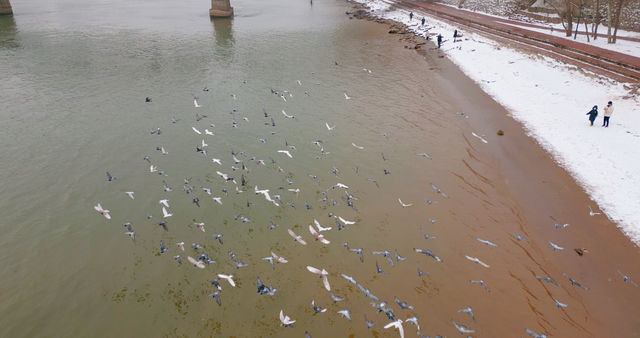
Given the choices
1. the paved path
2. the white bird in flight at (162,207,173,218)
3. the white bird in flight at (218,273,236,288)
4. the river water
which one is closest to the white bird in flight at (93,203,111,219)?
the river water

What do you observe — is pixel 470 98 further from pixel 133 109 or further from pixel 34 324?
pixel 34 324

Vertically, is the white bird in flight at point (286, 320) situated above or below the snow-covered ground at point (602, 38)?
below

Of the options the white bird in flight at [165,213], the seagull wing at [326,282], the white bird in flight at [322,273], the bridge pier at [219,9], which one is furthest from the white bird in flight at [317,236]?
the bridge pier at [219,9]

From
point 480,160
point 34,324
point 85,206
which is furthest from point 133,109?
point 480,160

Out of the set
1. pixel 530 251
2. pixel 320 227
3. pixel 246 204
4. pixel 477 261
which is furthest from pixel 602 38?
pixel 246 204

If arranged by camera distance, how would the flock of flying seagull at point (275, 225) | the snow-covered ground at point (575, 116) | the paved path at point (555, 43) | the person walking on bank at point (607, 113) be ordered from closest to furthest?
the flock of flying seagull at point (275, 225), the snow-covered ground at point (575, 116), the person walking on bank at point (607, 113), the paved path at point (555, 43)

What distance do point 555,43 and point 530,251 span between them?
134 feet

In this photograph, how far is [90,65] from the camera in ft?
143

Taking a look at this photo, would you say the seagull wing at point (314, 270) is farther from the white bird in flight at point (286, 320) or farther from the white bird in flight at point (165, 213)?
the white bird in flight at point (165, 213)

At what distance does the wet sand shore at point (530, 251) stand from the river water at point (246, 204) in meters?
0.10

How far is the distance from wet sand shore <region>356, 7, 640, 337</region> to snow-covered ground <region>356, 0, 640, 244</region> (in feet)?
3.68

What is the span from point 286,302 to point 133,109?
2559cm

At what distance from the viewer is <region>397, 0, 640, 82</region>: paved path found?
115ft

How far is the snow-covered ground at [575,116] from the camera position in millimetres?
19125
